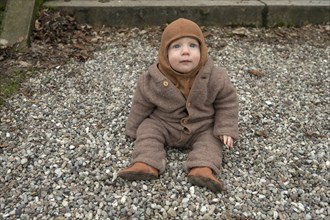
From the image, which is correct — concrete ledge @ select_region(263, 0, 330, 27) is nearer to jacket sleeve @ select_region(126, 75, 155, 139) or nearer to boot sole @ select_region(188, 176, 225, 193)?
jacket sleeve @ select_region(126, 75, 155, 139)

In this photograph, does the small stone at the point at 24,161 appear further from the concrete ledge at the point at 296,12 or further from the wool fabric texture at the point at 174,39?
the concrete ledge at the point at 296,12

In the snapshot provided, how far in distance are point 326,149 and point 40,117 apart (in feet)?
7.55

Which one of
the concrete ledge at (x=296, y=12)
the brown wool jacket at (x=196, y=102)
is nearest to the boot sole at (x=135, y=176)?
the brown wool jacket at (x=196, y=102)

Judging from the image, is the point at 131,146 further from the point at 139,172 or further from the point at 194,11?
the point at 194,11

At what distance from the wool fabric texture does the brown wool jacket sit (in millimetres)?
41

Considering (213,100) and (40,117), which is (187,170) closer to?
(213,100)

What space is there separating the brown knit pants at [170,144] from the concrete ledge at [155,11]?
2.51 meters

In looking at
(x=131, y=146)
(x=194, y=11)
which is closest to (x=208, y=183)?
(x=131, y=146)

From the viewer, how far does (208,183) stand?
2590 mm

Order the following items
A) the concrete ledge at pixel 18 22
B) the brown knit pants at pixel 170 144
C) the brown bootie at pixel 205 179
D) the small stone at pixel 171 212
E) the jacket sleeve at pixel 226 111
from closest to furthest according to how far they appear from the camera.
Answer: the small stone at pixel 171 212 → the brown bootie at pixel 205 179 → the brown knit pants at pixel 170 144 → the jacket sleeve at pixel 226 111 → the concrete ledge at pixel 18 22

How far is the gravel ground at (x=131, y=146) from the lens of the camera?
2.53m

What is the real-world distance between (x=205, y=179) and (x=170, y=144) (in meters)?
0.50

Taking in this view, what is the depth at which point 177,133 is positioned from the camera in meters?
2.91

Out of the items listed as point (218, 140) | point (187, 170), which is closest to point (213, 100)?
Result: point (218, 140)
